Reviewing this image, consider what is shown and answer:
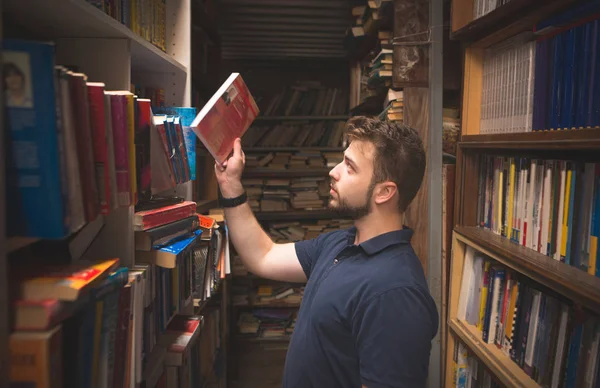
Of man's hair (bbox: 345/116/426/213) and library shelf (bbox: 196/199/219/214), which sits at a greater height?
man's hair (bbox: 345/116/426/213)

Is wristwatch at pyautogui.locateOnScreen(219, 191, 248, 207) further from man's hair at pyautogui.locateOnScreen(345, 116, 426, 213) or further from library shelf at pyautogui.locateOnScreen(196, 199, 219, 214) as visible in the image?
library shelf at pyautogui.locateOnScreen(196, 199, 219, 214)

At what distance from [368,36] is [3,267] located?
2.71 meters

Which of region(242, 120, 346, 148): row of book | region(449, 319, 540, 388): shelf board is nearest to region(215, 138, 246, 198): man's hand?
region(449, 319, 540, 388): shelf board

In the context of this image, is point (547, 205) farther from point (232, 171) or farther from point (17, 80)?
point (17, 80)

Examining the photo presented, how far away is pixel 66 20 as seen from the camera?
3.20ft

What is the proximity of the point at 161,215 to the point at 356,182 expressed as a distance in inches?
24.2

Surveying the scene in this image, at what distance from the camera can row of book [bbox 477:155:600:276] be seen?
51.2 inches

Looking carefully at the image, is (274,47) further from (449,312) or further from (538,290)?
(538,290)

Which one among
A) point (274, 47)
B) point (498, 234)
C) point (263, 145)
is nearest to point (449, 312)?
point (498, 234)

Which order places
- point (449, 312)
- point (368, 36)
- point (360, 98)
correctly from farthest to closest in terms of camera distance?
point (360, 98), point (368, 36), point (449, 312)

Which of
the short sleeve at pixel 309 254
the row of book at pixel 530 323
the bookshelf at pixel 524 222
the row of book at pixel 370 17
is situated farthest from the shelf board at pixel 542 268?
the row of book at pixel 370 17

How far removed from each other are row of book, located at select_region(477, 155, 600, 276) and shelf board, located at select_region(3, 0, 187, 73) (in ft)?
4.38

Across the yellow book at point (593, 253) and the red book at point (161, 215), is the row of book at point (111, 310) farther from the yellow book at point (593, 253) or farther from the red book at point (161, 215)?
the yellow book at point (593, 253)

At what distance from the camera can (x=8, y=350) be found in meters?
0.70
